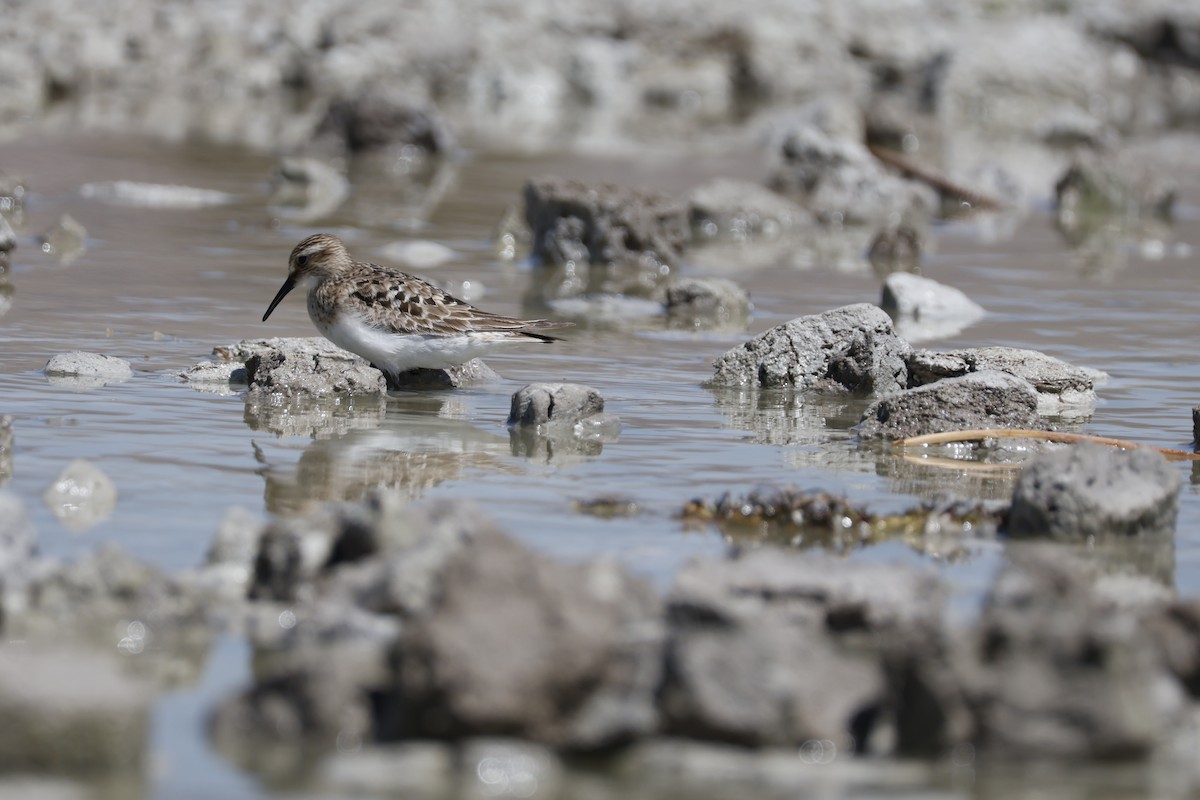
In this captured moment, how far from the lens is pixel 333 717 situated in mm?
4621

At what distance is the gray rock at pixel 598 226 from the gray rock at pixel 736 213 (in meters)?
2.32

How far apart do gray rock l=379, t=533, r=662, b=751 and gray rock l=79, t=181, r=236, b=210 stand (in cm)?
1325

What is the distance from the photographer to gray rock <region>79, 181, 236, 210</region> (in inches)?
680

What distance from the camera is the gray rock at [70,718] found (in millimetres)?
4312

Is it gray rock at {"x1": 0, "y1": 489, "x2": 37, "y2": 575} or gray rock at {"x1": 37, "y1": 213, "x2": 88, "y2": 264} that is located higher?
gray rock at {"x1": 37, "y1": 213, "x2": 88, "y2": 264}

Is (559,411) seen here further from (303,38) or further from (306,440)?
(303,38)

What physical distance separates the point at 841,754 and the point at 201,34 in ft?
97.2

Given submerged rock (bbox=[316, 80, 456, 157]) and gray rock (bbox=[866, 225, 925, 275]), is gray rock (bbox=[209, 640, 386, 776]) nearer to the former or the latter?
gray rock (bbox=[866, 225, 925, 275])

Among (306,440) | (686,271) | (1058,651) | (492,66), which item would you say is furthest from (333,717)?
(492,66)

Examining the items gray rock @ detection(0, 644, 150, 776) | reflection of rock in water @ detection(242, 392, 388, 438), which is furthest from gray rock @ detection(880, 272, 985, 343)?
gray rock @ detection(0, 644, 150, 776)

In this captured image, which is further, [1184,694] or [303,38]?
[303,38]

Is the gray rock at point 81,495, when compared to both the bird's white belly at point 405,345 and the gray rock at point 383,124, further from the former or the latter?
the gray rock at point 383,124

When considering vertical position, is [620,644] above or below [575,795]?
above

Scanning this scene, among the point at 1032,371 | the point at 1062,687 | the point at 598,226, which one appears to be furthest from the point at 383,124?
the point at 1062,687
